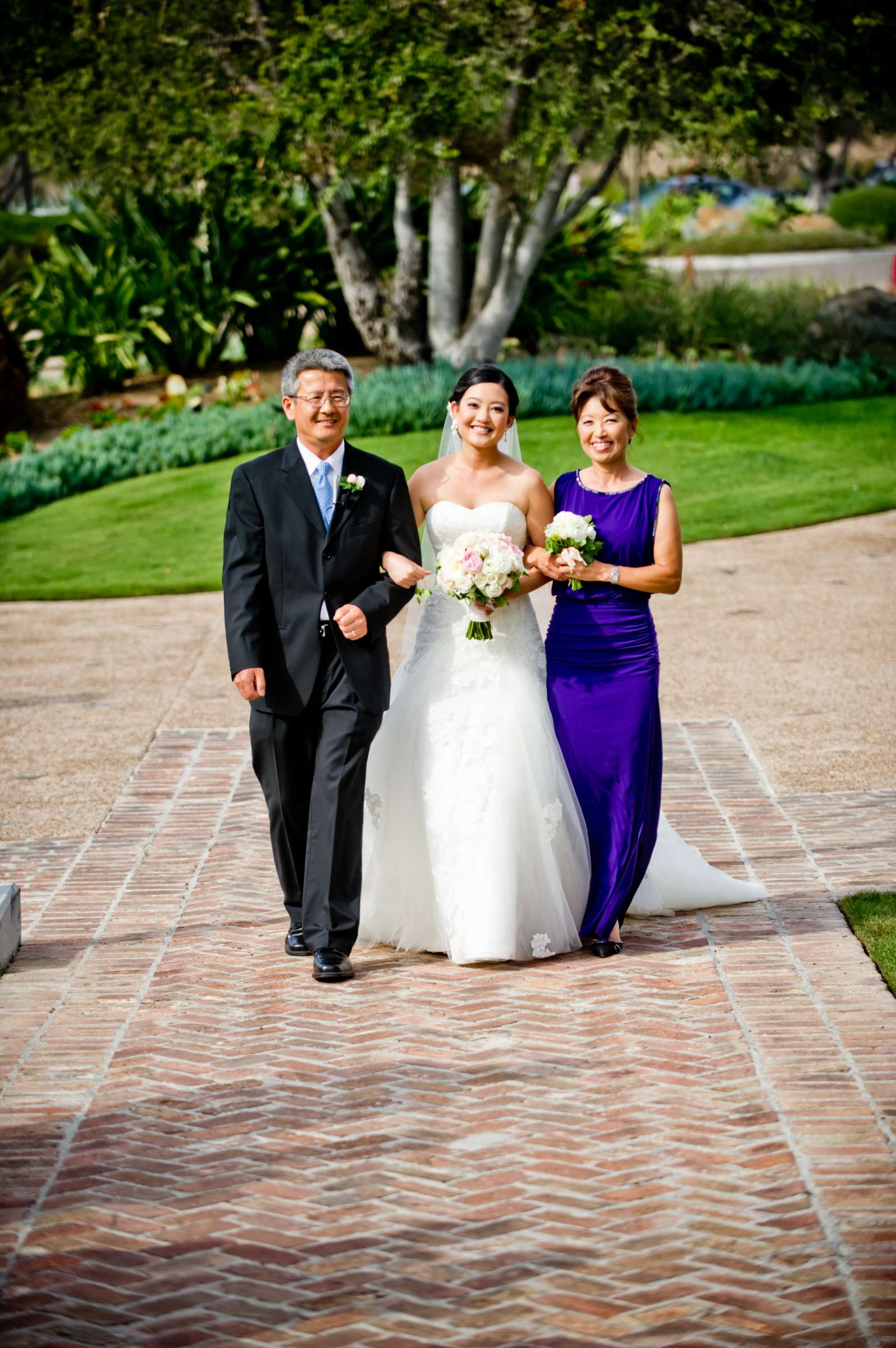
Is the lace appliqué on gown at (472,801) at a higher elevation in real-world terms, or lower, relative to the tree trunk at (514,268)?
lower

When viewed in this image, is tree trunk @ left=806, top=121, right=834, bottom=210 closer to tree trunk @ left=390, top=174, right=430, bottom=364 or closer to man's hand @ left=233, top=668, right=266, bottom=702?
tree trunk @ left=390, top=174, right=430, bottom=364

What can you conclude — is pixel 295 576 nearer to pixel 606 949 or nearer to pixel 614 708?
pixel 614 708

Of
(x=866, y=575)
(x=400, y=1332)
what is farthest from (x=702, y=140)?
(x=400, y=1332)

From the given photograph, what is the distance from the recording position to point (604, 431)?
18.7 ft

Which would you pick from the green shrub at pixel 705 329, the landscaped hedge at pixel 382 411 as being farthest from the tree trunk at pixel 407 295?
the green shrub at pixel 705 329

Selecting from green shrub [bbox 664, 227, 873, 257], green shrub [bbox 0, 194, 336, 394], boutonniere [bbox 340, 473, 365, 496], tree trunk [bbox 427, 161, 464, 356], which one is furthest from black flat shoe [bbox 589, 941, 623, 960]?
green shrub [bbox 664, 227, 873, 257]

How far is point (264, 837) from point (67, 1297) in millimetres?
3776

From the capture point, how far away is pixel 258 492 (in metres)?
5.62

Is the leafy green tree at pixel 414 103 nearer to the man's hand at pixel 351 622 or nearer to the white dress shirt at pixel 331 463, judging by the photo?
the white dress shirt at pixel 331 463

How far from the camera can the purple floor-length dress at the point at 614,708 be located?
5789mm

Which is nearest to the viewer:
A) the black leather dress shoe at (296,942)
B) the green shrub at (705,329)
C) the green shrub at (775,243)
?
the black leather dress shoe at (296,942)

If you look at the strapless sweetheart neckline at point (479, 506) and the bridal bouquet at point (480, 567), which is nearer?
the bridal bouquet at point (480, 567)

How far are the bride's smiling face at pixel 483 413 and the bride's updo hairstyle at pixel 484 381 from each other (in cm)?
1

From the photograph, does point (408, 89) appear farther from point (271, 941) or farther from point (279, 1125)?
point (279, 1125)
